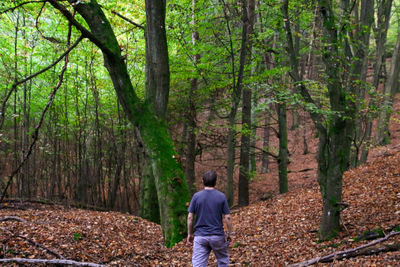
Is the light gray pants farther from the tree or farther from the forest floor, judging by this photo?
the tree

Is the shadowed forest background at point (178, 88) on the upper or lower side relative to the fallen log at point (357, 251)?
upper

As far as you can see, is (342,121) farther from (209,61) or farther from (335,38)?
(209,61)

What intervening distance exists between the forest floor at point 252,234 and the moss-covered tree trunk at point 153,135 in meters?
0.61

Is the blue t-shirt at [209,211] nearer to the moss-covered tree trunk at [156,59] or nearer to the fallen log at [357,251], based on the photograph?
the fallen log at [357,251]

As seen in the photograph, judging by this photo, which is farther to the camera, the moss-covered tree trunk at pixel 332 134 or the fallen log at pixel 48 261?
the moss-covered tree trunk at pixel 332 134

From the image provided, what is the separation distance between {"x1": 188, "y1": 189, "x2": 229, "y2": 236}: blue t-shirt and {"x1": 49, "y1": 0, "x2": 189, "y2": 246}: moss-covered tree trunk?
276cm

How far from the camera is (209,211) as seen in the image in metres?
3.74

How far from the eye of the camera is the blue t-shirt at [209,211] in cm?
372

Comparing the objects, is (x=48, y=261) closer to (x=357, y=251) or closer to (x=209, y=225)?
(x=209, y=225)

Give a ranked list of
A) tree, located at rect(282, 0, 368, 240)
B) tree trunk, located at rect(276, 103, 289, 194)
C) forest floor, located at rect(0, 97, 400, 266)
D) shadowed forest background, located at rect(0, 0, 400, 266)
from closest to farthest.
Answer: forest floor, located at rect(0, 97, 400, 266) → tree, located at rect(282, 0, 368, 240) → shadowed forest background, located at rect(0, 0, 400, 266) → tree trunk, located at rect(276, 103, 289, 194)

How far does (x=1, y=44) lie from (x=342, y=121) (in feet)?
30.9

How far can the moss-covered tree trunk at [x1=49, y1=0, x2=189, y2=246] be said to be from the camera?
6433 millimetres

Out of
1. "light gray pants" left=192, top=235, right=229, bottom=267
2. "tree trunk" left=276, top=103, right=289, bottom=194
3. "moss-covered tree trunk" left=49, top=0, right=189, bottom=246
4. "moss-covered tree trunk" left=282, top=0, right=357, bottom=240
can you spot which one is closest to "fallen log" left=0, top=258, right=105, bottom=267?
"light gray pants" left=192, top=235, right=229, bottom=267

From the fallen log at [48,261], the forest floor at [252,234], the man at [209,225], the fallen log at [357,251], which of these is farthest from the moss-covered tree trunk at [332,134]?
the fallen log at [48,261]
